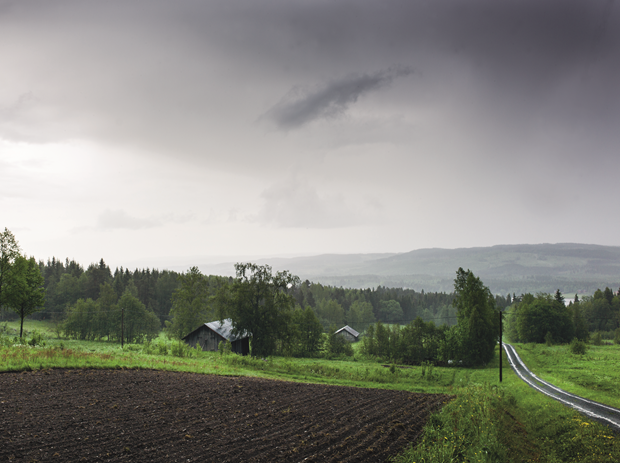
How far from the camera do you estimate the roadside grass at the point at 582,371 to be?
86.1 feet

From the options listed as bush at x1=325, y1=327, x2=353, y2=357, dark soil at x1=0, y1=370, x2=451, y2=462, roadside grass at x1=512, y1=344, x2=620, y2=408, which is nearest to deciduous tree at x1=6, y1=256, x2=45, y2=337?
dark soil at x1=0, y1=370, x2=451, y2=462

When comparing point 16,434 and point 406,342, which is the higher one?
point 16,434

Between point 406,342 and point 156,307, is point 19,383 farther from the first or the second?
point 156,307

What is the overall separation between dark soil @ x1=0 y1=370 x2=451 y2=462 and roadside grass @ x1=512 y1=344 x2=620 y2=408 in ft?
57.7

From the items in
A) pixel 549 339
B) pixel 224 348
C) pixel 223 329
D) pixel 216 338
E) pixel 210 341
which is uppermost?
pixel 224 348

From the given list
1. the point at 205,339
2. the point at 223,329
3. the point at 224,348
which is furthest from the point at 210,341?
the point at 224,348

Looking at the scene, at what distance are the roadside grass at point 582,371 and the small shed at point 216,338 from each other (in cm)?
3667

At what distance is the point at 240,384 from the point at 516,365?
45477mm

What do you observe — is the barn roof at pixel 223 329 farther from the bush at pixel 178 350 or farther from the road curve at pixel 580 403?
the road curve at pixel 580 403

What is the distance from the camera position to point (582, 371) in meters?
35.2

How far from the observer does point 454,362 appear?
5341 centimetres

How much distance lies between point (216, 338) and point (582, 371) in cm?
4350

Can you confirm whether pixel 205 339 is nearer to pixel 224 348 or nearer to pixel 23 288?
pixel 224 348

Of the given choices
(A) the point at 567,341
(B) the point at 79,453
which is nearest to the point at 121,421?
(B) the point at 79,453
